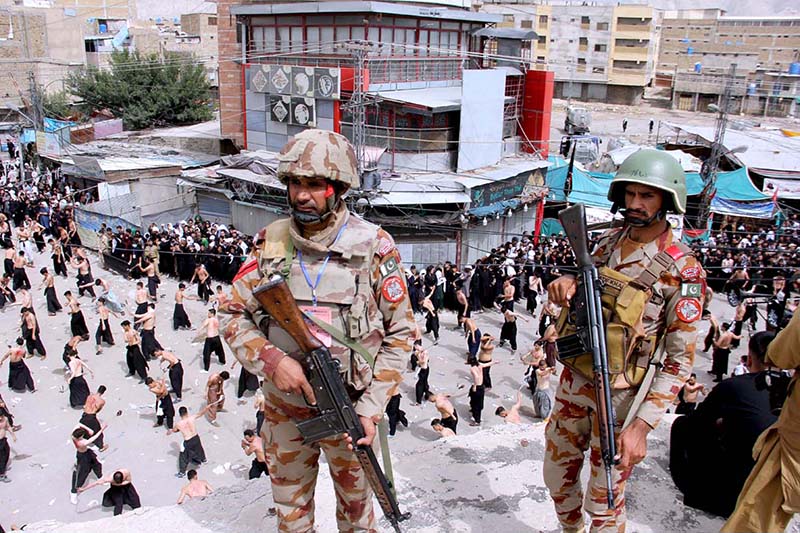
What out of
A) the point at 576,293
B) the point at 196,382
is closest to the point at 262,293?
the point at 576,293

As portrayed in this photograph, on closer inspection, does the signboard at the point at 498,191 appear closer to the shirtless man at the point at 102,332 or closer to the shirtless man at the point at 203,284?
the shirtless man at the point at 203,284

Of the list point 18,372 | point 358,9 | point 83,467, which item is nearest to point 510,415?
point 83,467

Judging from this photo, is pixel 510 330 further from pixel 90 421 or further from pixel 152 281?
pixel 152 281

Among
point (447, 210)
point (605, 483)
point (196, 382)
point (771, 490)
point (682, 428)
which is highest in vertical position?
point (771, 490)

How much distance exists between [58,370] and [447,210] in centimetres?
1125

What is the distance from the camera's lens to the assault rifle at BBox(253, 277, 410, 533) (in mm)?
2469

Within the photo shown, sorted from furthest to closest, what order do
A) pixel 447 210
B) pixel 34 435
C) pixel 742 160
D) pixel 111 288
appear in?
pixel 742 160, pixel 447 210, pixel 111 288, pixel 34 435

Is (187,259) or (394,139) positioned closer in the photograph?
(187,259)

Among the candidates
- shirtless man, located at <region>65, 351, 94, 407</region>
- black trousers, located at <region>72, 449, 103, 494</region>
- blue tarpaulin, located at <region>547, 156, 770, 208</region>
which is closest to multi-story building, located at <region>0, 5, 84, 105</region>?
blue tarpaulin, located at <region>547, 156, 770, 208</region>

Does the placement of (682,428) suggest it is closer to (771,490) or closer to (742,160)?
(771,490)

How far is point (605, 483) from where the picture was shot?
2801mm

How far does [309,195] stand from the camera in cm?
261

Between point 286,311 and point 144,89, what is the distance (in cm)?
3360

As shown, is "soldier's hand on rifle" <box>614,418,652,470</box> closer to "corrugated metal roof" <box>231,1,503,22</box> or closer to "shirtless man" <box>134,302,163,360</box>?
"shirtless man" <box>134,302,163,360</box>
